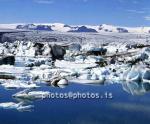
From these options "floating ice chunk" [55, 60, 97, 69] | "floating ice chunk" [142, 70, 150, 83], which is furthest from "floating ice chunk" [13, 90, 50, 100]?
"floating ice chunk" [55, 60, 97, 69]

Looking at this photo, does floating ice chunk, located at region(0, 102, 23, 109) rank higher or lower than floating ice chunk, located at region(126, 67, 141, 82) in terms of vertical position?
lower

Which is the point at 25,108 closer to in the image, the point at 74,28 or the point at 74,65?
the point at 74,65

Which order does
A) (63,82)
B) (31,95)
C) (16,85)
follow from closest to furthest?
(31,95) < (16,85) < (63,82)

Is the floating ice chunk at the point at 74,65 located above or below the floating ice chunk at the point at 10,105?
above

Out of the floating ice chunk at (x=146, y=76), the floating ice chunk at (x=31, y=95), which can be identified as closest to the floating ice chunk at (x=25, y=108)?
the floating ice chunk at (x=31, y=95)

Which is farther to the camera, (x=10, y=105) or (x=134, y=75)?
(x=134, y=75)

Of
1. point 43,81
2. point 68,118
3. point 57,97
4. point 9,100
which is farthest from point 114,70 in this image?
point 68,118

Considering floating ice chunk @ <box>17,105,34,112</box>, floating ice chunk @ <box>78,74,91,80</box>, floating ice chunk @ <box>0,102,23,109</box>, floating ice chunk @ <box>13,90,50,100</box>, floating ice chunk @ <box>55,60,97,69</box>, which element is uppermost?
floating ice chunk @ <box>55,60,97,69</box>

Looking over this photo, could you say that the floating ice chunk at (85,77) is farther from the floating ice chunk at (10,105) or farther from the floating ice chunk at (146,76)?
the floating ice chunk at (10,105)

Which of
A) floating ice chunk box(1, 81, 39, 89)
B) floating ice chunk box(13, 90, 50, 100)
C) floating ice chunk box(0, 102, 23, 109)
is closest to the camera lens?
floating ice chunk box(0, 102, 23, 109)

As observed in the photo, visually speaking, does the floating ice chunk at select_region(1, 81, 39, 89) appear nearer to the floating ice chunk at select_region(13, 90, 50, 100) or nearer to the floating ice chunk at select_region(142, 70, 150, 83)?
the floating ice chunk at select_region(13, 90, 50, 100)

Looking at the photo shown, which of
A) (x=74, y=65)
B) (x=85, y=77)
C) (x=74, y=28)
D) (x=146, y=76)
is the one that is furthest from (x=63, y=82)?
(x=74, y=28)
